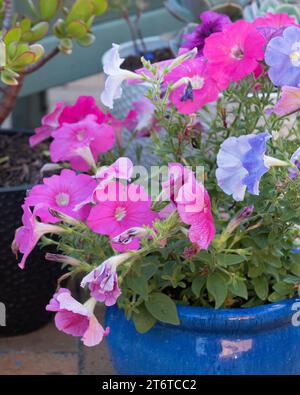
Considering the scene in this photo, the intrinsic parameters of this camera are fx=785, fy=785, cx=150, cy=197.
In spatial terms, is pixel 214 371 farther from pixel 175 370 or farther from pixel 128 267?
pixel 128 267

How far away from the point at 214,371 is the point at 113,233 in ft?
0.91

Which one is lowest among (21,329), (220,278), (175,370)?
(21,329)

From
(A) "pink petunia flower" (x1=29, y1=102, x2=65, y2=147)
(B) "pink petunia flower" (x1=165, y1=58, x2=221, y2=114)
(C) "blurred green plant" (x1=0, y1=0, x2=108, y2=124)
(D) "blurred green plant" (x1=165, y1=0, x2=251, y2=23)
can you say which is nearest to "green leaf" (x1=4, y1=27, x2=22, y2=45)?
(C) "blurred green plant" (x1=0, y1=0, x2=108, y2=124)

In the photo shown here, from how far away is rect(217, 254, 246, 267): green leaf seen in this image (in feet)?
3.85

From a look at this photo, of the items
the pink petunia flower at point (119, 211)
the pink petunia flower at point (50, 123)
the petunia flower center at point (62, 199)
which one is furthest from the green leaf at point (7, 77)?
the pink petunia flower at point (119, 211)

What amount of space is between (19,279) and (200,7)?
0.82 metres

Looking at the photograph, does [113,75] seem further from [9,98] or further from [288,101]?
[9,98]

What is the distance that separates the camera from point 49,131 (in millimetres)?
1582

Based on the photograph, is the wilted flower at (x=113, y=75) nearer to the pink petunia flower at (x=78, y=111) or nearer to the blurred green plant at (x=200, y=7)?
the pink petunia flower at (x=78, y=111)

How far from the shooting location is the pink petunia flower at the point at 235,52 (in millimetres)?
1214

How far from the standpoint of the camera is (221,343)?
120 cm

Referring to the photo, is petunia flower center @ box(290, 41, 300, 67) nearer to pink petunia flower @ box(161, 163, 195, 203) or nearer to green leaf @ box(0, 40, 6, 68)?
pink petunia flower @ box(161, 163, 195, 203)

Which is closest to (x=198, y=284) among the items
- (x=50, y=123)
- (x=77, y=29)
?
(x=50, y=123)

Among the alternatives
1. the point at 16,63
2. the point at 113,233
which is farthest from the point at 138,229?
the point at 16,63
